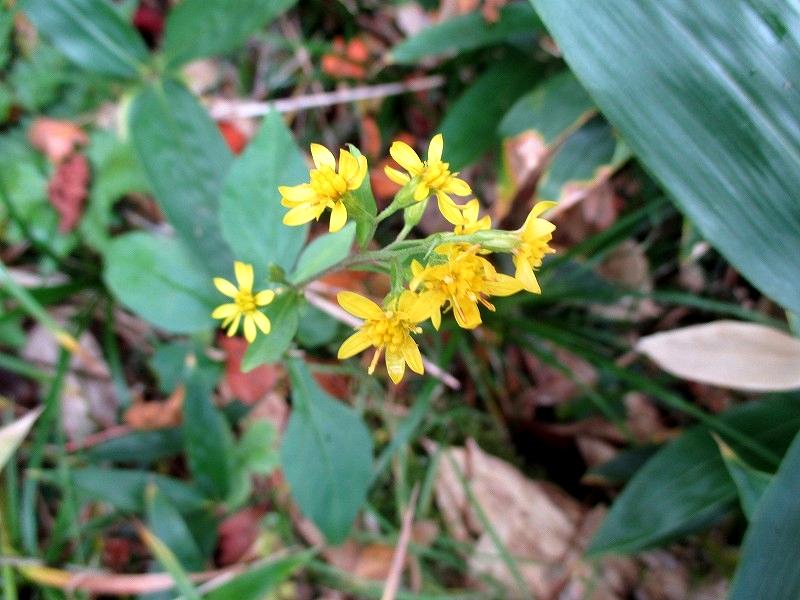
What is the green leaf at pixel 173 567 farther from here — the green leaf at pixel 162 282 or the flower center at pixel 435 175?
the flower center at pixel 435 175

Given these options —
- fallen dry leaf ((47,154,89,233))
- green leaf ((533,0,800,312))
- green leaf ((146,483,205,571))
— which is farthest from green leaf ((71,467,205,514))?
green leaf ((533,0,800,312))

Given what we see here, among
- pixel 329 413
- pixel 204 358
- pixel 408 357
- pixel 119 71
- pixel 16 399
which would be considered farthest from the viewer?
pixel 16 399

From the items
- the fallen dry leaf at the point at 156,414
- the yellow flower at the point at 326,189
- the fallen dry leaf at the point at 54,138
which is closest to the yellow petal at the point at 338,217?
the yellow flower at the point at 326,189

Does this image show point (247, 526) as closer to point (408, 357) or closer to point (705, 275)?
point (408, 357)

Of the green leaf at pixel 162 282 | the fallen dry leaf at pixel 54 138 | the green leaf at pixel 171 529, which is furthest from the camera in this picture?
the fallen dry leaf at pixel 54 138

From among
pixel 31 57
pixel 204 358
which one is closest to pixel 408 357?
pixel 204 358

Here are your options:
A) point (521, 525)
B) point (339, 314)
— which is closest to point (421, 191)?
point (339, 314)

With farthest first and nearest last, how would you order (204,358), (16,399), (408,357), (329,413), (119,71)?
(16,399) → (204,358) → (119,71) → (329,413) → (408,357)
